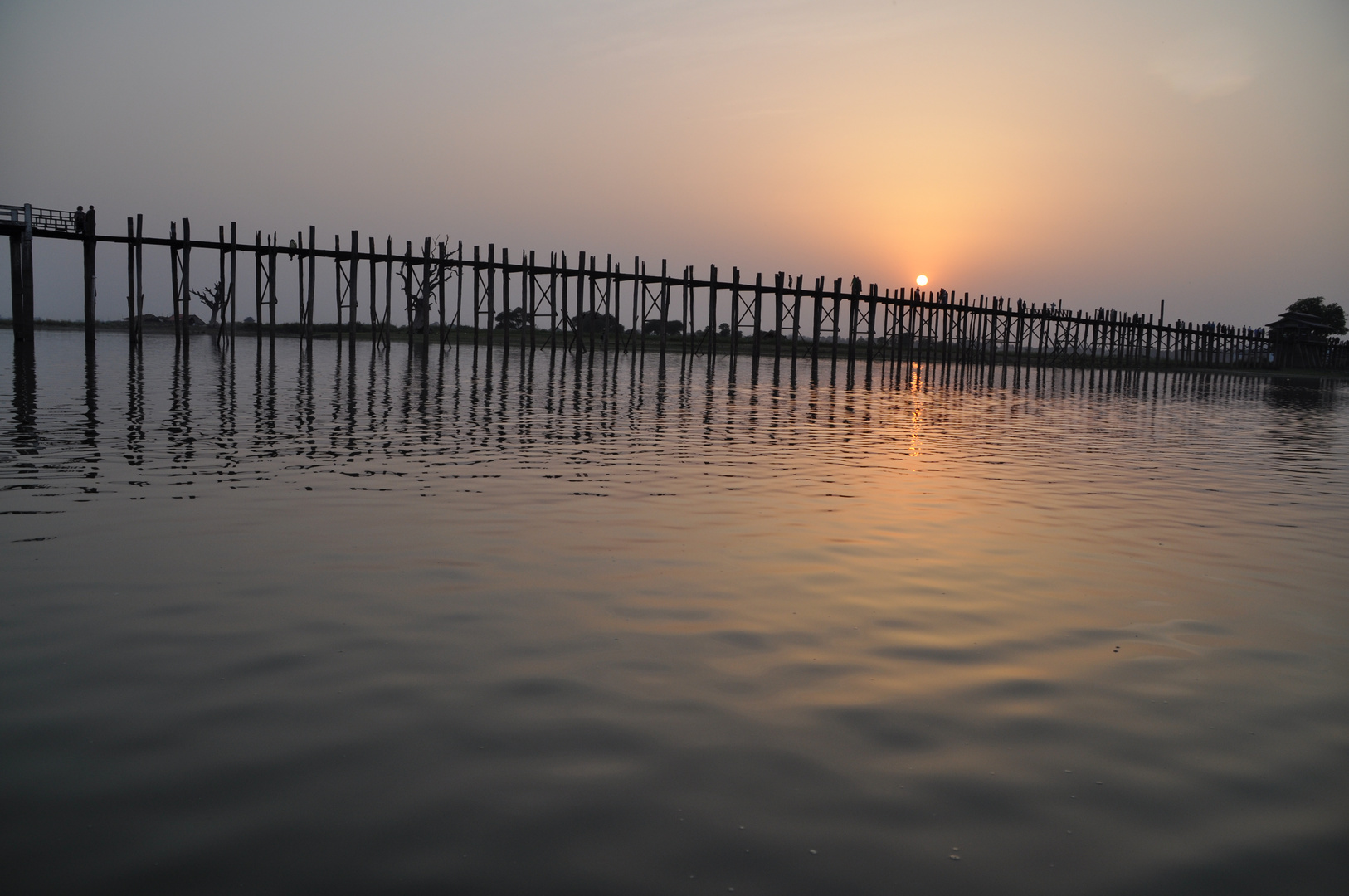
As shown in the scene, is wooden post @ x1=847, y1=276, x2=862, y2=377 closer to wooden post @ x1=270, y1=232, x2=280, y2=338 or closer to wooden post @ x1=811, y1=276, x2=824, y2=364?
wooden post @ x1=811, y1=276, x2=824, y2=364

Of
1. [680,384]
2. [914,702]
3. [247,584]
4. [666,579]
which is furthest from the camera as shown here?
[680,384]

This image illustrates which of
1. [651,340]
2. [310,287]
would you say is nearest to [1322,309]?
[651,340]

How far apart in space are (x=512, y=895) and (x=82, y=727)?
2013mm

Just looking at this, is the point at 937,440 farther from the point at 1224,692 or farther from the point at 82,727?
the point at 82,727

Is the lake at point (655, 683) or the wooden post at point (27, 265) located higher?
the wooden post at point (27, 265)

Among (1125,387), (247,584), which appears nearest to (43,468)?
(247,584)

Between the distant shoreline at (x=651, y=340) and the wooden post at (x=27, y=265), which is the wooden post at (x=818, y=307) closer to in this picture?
the distant shoreline at (x=651, y=340)

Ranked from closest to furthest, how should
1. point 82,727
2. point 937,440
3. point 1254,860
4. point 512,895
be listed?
point 512,895 → point 1254,860 → point 82,727 → point 937,440

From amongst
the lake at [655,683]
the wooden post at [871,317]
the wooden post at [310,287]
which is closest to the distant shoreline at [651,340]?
the wooden post at [871,317]

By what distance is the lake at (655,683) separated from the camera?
9.50ft

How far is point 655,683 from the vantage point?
425cm

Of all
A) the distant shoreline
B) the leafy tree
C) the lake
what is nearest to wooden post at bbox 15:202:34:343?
the lake

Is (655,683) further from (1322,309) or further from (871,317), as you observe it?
(1322,309)

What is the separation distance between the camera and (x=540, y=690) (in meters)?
4.11
